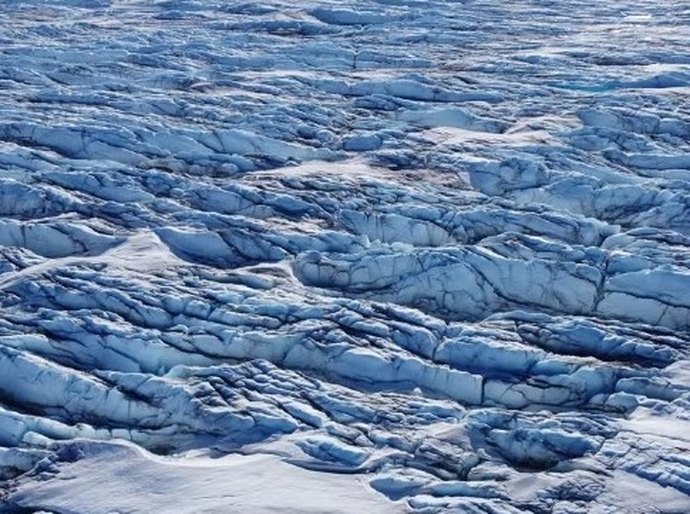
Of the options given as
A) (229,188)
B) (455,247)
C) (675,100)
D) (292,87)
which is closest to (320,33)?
(292,87)

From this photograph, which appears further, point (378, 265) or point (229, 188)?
point (229, 188)

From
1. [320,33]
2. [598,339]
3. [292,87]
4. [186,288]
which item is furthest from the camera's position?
[320,33]

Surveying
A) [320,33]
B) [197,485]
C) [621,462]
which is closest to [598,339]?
[621,462]

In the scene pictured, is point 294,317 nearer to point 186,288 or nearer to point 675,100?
point 186,288

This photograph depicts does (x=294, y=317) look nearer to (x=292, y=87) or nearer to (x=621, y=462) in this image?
(x=621, y=462)

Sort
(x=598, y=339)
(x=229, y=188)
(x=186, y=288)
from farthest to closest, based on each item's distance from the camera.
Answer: (x=229, y=188) < (x=186, y=288) < (x=598, y=339)

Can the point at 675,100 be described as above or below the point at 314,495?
above
